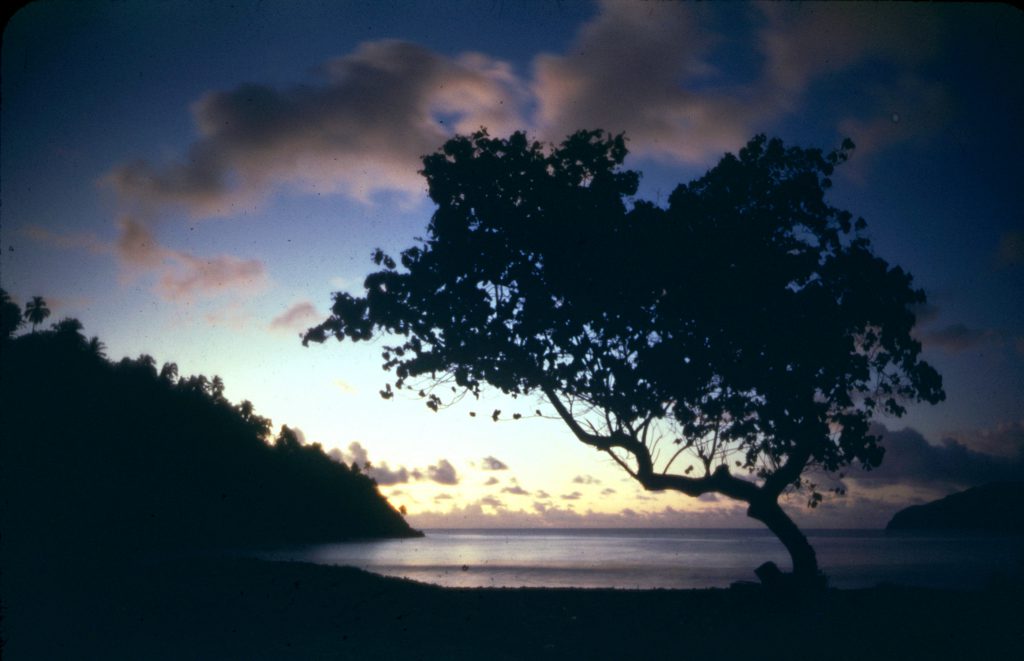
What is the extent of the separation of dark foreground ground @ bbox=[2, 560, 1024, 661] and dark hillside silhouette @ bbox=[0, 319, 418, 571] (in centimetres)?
979

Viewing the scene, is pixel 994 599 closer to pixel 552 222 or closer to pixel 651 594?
pixel 651 594

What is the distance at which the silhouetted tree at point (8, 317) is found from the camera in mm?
54888

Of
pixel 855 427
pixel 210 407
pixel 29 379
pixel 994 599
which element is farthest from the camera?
pixel 210 407

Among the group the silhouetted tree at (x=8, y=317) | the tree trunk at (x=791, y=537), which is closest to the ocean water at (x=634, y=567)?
the tree trunk at (x=791, y=537)

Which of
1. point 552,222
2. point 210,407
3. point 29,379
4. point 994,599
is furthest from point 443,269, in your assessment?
point 210,407

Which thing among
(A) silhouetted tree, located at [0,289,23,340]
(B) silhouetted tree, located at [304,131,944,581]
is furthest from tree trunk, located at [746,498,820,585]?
(A) silhouetted tree, located at [0,289,23,340]

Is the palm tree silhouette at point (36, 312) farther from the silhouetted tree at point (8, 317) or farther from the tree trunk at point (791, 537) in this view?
the tree trunk at point (791, 537)

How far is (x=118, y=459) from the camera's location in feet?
194

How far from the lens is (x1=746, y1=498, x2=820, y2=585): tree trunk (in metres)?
17.0

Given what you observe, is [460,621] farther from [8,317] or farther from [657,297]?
[8,317]

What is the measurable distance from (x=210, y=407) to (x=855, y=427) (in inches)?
3582

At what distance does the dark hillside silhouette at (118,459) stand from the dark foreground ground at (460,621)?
32.1ft

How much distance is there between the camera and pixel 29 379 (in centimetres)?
5028

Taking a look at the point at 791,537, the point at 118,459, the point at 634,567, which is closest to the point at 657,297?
the point at 791,537
